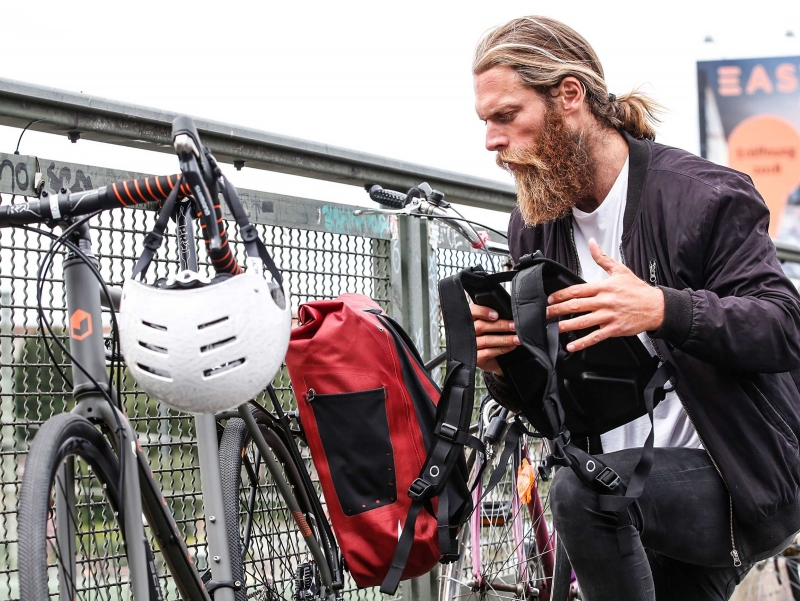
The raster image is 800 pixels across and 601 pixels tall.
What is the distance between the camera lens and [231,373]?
178cm

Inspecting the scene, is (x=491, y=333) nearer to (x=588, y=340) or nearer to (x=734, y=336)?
(x=588, y=340)

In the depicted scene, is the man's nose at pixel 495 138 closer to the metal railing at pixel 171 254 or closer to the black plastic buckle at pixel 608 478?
the metal railing at pixel 171 254

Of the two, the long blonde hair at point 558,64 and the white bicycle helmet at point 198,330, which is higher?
the long blonde hair at point 558,64

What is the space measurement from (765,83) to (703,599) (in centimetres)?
1323

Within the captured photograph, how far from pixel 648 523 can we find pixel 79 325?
4.74 feet

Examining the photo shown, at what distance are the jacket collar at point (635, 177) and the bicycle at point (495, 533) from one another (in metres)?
0.75

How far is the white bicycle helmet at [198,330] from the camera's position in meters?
1.74

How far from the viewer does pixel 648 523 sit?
239 cm

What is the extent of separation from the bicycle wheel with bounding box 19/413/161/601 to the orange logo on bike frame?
8.3 inches

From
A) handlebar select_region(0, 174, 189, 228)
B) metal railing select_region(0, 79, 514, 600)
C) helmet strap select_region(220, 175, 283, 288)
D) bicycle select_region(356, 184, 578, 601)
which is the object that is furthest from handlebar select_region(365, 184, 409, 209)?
handlebar select_region(0, 174, 189, 228)

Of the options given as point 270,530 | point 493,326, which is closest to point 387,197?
point 493,326

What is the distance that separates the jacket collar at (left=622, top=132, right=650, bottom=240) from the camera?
2648 millimetres

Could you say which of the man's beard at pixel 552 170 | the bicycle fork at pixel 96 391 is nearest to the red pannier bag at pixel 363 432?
the man's beard at pixel 552 170

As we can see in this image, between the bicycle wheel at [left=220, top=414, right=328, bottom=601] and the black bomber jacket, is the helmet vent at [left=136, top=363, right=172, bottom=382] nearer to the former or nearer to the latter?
the bicycle wheel at [left=220, top=414, right=328, bottom=601]
